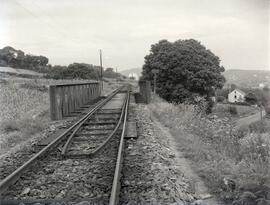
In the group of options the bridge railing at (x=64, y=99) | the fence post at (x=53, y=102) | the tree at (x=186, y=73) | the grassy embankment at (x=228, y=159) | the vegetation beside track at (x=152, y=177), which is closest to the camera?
the vegetation beside track at (x=152, y=177)

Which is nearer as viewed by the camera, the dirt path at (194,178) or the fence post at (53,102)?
the dirt path at (194,178)

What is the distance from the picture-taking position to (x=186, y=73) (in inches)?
1127

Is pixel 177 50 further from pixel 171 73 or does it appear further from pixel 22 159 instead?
pixel 22 159

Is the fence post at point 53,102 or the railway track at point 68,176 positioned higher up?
the fence post at point 53,102

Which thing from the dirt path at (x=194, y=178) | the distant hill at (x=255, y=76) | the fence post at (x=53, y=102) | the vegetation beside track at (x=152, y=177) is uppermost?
the distant hill at (x=255, y=76)

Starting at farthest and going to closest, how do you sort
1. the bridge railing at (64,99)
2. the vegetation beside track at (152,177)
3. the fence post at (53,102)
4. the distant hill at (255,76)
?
the bridge railing at (64,99) < the fence post at (53,102) < the distant hill at (255,76) < the vegetation beside track at (152,177)

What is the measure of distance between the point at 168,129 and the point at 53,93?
12.1 feet

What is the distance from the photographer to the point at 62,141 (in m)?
6.72

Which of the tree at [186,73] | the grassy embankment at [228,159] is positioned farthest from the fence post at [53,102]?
the tree at [186,73]

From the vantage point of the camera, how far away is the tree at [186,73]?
93.2 feet

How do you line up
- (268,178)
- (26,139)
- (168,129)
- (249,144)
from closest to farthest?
1. (268,178)
2. (249,144)
3. (26,139)
4. (168,129)

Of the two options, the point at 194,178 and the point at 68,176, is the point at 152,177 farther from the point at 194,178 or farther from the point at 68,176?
the point at 68,176

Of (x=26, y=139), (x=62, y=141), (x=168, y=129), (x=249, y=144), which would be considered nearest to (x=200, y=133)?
(x=168, y=129)

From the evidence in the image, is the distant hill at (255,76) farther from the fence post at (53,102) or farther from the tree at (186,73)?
the tree at (186,73)
